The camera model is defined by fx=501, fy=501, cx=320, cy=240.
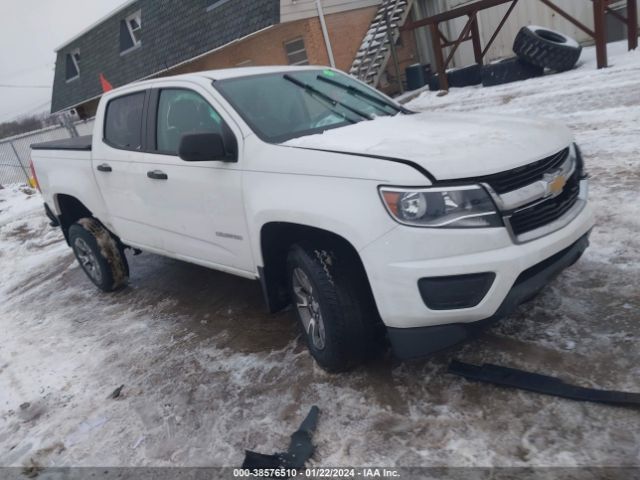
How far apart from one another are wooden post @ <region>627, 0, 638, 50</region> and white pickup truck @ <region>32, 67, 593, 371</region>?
9.05 metres

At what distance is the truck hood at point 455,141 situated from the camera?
2.35 meters

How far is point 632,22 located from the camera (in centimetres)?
1036

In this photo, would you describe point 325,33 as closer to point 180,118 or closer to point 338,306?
point 180,118

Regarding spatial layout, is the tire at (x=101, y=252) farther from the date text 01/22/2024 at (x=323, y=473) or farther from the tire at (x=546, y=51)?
the tire at (x=546, y=51)

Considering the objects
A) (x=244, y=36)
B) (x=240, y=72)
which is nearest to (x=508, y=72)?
(x=244, y=36)

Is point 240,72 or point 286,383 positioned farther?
point 240,72

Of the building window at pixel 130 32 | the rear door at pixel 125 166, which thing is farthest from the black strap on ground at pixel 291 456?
the building window at pixel 130 32

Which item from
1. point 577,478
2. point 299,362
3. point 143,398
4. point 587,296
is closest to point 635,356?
point 587,296

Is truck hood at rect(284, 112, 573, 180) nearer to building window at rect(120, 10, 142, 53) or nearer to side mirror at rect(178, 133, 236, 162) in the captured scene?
side mirror at rect(178, 133, 236, 162)

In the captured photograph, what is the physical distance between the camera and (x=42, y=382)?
3.77 metres

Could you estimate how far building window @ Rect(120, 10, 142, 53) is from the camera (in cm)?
2088

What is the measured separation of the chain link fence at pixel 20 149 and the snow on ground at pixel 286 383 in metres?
16.6

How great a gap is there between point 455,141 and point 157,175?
2268 mm

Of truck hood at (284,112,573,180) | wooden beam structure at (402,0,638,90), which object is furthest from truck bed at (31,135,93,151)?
wooden beam structure at (402,0,638,90)
